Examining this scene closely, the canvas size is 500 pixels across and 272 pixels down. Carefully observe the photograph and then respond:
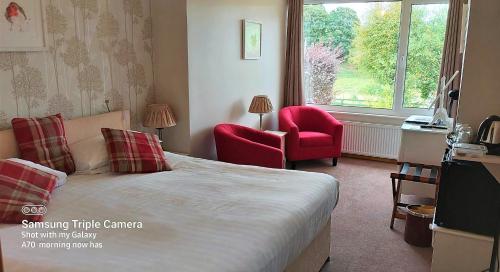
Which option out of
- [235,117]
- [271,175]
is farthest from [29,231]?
[235,117]

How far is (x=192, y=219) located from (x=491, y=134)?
→ 195cm

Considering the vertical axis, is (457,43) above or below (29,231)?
above

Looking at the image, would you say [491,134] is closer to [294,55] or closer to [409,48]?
[409,48]

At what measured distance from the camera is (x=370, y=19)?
18.3 feet

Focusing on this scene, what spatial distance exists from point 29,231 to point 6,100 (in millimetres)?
1280

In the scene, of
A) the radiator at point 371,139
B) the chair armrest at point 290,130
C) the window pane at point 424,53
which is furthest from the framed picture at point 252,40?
the window pane at point 424,53

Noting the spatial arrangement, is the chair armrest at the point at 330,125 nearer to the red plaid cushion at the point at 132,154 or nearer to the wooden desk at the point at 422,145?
the wooden desk at the point at 422,145

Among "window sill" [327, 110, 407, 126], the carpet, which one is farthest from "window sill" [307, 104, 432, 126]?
the carpet

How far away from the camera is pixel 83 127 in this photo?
3291 millimetres

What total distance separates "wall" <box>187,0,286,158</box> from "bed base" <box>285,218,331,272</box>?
1857 millimetres

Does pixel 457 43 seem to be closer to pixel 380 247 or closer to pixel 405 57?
pixel 405 57

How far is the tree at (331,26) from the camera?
18.7ft

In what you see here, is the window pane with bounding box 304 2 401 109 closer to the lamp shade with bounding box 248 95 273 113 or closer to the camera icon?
the lamp shade with bounding box 248 95 273 113

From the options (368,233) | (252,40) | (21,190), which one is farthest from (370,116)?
(21,190)
